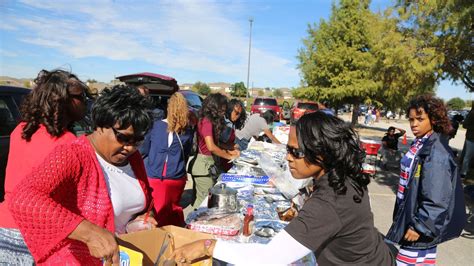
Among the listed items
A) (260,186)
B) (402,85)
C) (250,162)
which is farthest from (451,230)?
(402,85)

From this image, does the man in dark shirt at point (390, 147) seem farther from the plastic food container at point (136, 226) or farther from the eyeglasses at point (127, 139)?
the eyeglasses at point (127, 139)

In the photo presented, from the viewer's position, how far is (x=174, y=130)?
367 cm

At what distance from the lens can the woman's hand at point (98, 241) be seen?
1.26 meters

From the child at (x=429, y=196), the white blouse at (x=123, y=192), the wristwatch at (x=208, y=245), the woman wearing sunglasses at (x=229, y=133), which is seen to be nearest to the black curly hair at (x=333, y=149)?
the wristwatch at (x=208, y=245)

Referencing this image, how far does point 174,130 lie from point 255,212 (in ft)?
4.69

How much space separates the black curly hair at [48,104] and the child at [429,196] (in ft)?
7.82

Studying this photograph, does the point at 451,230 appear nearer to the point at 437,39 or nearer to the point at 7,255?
the point at 7,255

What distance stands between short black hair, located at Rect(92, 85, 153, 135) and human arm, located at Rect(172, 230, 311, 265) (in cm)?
62

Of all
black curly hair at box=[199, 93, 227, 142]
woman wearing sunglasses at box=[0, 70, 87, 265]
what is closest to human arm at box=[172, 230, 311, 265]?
woman wearing sunglasses at box=[0, 70, 87, 265]

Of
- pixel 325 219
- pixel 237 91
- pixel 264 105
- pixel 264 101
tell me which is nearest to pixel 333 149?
pixel 325 219

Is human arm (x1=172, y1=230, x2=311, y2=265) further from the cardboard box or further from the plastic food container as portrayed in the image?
the plastic food container

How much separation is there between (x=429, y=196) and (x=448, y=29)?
6.26 meters

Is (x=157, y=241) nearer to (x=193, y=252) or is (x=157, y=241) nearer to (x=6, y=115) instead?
(x=193, y=252)

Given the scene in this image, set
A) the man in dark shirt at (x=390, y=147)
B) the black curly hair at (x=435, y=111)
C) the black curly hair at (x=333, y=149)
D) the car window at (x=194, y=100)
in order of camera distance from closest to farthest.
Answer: the black curly hair at (x=333, y=149)
the black curly hair at (x=435, y=111)
the man in dark shirt at (x=390, y=147)
the car window at (x=194, y=100)
